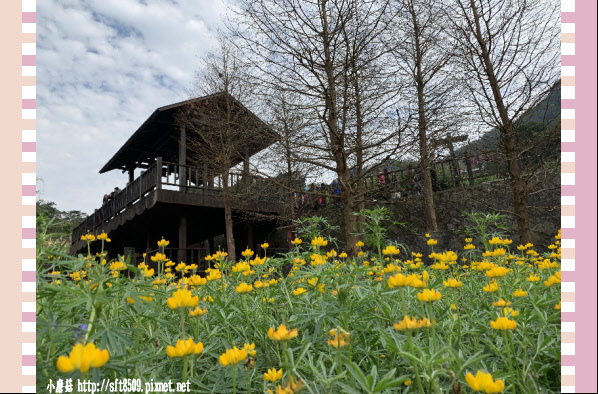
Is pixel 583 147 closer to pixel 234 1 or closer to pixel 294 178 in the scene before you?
pixel 234 1

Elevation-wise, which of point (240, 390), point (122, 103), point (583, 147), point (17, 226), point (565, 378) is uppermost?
point (122, 103)

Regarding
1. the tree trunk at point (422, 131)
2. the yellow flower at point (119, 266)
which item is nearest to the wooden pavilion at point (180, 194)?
the tree trunk at point (422, 131)

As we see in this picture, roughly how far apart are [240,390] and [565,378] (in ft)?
3.27

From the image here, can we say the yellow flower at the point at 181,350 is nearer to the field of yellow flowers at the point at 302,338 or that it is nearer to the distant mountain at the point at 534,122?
the field of yellow flowers at the point at 302,338

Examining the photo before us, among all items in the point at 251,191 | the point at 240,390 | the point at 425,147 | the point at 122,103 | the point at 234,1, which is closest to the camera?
the point at 240,390

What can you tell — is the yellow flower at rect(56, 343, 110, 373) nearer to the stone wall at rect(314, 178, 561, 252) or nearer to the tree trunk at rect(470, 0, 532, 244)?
the tree trunk at rect(470, 0, 532, 244)

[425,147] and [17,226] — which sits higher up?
[425,147]

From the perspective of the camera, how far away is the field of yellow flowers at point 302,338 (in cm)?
95

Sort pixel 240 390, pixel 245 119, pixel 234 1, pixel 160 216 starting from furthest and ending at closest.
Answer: pixel 160 216 → pixel 245 119 → pixel 234 1 → pixel 240 390

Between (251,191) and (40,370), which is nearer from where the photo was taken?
(40,370)

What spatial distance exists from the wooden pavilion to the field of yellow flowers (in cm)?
368

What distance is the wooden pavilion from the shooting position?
8688 mm

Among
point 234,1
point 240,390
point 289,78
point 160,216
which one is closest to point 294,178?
point 289,78

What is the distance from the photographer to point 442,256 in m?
2.03
